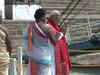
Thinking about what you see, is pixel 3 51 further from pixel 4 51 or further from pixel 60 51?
pixel 60 51

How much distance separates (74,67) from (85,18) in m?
6.94

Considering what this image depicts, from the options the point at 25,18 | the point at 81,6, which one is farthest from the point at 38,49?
the point at 81,6

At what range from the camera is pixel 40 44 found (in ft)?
12.2

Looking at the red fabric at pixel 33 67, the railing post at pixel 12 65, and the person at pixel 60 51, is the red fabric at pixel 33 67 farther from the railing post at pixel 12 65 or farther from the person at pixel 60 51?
the railing post at pixel 12 65

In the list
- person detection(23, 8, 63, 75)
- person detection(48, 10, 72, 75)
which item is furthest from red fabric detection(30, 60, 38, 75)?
person detection(48, 10, 72, 75)

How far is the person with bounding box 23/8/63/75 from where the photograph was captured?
12.2ft

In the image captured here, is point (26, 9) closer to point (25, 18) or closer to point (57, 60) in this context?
point (25, 18)

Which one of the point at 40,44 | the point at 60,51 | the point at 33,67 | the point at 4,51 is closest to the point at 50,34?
the point at 40,44

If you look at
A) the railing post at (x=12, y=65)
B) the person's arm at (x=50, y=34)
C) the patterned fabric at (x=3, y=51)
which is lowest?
the railing post at (x=12, y=65)

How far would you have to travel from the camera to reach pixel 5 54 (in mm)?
4023

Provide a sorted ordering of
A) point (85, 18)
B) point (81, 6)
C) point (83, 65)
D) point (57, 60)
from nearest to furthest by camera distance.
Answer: point (57, 60) → point (83, 65) → point (85, 18) → point (81, 6)

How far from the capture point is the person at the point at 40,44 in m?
3.72

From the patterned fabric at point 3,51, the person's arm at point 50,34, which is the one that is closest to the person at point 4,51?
the patterned fabric at point 3,51

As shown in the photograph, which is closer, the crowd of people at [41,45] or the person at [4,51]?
the crowd of people at [41,45]
